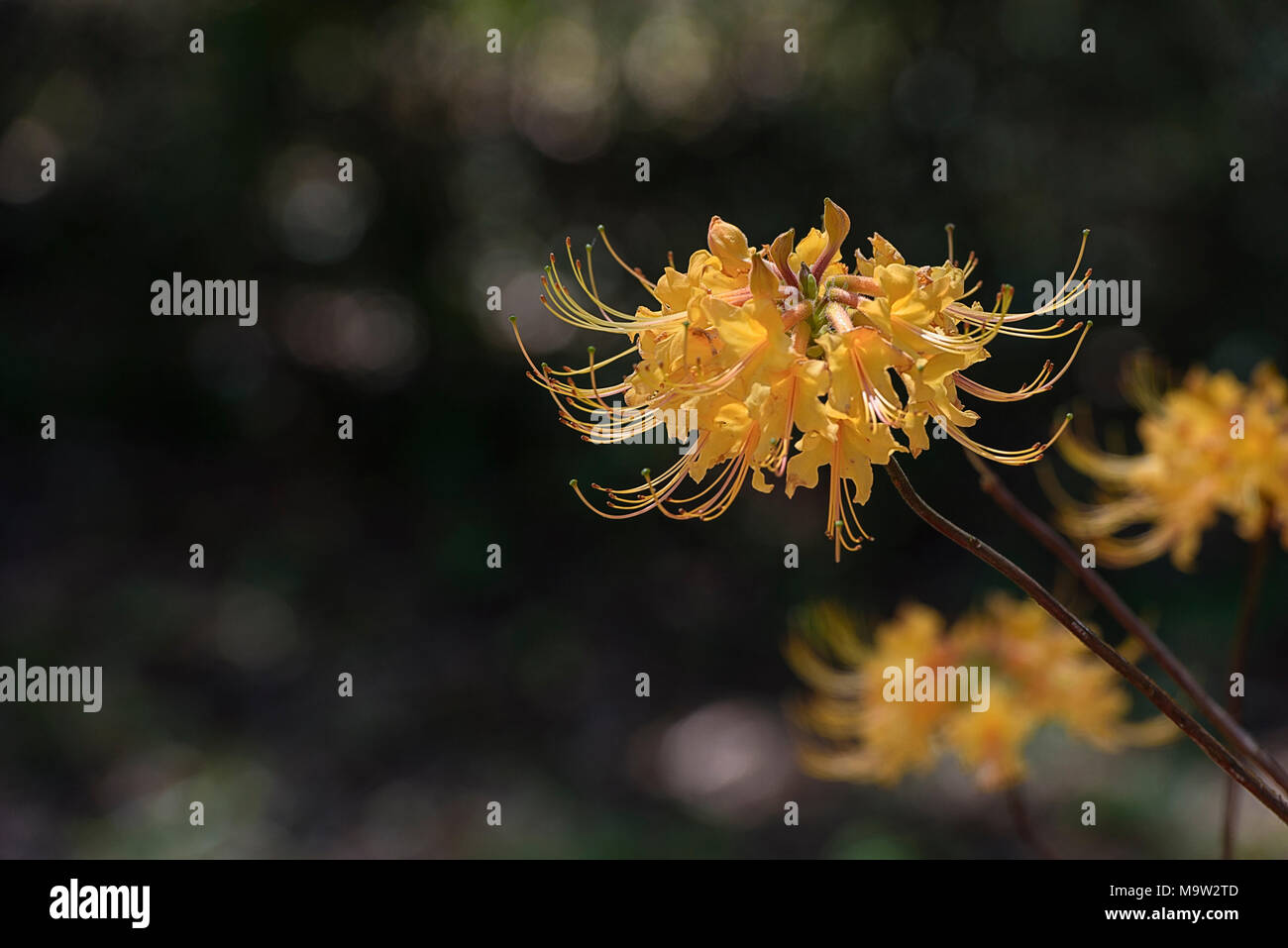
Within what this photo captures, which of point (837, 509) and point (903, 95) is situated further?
point (903, 95)

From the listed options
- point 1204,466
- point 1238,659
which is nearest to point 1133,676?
point 1238,659

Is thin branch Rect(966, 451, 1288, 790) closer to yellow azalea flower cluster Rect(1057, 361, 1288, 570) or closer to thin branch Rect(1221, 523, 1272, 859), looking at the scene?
thin branch Rect(1221, 523, 1272, 859)

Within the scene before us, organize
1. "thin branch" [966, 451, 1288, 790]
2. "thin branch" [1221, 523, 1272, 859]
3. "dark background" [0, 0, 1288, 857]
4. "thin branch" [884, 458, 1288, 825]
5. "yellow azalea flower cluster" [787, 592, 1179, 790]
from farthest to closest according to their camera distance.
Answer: "dark background" [0, 0, 1288, 857] → "yellow azalea flower cluster" [787, 592, 1179, 790] → "thin branch" [1221, 523, 1272, 859] → "thin branch" [966, 451, 1288, 790] → "thin branch" [884, 458, 1288, 825]

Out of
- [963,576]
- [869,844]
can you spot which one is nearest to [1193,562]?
[963,576]

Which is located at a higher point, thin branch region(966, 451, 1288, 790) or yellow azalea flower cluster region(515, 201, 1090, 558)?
yellow azalea flower cluster region(515, 201, 1090, 558)

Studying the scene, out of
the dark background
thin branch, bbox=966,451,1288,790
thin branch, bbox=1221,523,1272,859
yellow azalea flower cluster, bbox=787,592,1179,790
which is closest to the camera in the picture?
thin branch, bbox=966,451,1288,790

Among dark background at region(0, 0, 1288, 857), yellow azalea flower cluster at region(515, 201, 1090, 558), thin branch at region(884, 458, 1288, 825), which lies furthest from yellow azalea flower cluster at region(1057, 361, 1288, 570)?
dark background at region(0, 0, 1288, 857)

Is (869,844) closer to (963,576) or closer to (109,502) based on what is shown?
(963,576)
